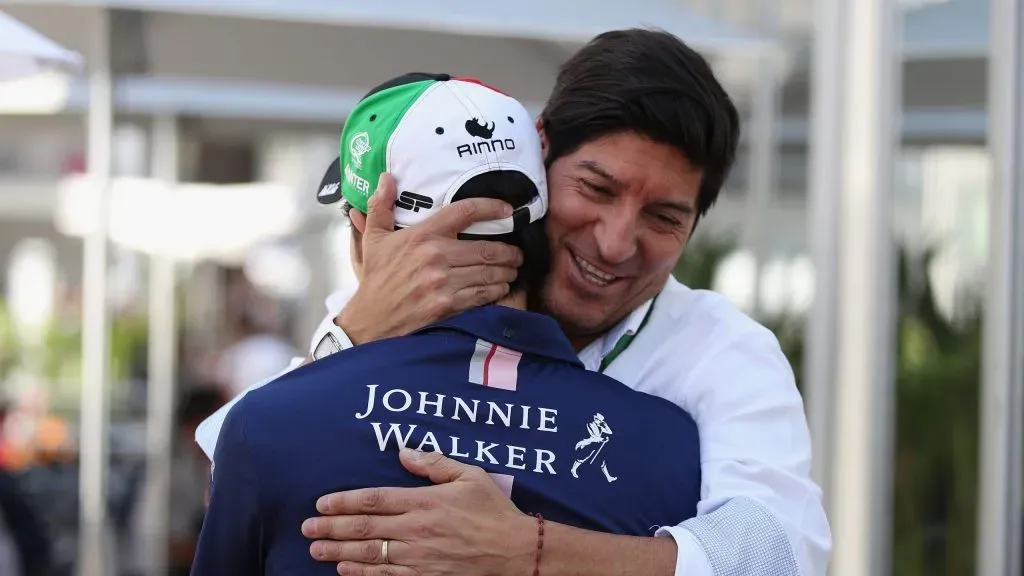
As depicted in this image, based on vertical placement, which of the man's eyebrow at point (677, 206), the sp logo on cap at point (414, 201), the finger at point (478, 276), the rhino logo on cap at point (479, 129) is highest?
the rhino logo on cap at point (479, 129)

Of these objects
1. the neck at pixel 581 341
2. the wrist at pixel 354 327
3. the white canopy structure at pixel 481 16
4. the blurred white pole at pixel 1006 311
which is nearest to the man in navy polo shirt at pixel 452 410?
the wrist at pixel 354 327

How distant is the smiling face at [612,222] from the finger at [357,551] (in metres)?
0.53

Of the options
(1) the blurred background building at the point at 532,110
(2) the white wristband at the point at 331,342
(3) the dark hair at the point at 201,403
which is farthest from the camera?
(3) the dark hair at the point at 201,403

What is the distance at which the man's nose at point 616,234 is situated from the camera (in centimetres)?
169

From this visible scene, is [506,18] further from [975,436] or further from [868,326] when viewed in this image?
[975,436]

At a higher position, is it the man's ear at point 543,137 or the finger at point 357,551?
the man's ear at point 543,137

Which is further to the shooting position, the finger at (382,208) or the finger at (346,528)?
the finger at (382,208)

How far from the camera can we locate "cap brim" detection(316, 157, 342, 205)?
1.59m

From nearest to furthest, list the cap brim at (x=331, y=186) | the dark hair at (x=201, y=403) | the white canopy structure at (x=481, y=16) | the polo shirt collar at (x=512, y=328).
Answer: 1. the polo shirt collar at (x=512, y=328)
2. the cap brim at (x=331, y=186)
3. the white canopy structure at (x=481, y=16)
4. the dark hair at (x=201, y=403)

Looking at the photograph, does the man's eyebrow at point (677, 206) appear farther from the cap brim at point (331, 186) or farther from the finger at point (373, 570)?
the finger at point (373, 570)

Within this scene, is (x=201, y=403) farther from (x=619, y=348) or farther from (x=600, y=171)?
(x=600, y=171)

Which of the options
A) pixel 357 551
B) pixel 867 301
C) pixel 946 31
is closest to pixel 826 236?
pixel 867 301

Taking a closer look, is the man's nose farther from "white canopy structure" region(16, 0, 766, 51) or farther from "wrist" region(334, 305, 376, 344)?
"white canopy structure" region(16, 0, 766, 51)

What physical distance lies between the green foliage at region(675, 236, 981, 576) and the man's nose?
8.86 ft
